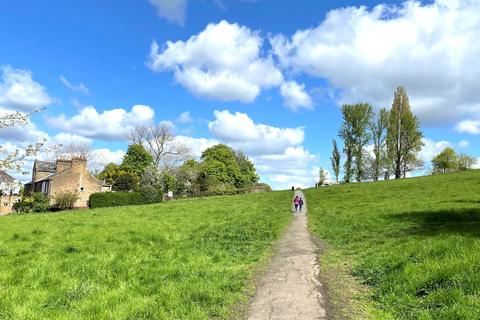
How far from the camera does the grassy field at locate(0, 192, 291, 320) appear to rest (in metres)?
8.35

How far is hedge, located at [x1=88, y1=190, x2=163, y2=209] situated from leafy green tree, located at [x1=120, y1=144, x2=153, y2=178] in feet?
129

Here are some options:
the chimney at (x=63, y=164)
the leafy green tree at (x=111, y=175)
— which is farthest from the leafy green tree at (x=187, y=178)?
the chimney at (x=63, y=164)

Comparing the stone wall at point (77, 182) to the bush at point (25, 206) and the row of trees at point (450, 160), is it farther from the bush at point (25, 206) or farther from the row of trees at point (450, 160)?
the row of trees at point (450, 160)

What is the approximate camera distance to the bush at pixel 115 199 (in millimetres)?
54062

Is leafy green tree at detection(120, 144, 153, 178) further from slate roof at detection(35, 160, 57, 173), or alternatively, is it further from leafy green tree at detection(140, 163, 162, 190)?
slate roof at detection(35, 160, 57, 173)

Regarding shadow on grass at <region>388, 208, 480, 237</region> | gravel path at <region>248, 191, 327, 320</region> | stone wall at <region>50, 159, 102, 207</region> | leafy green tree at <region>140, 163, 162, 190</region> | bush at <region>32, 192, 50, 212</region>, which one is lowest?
gravel path at <region>248, 191, 327, 320</region>

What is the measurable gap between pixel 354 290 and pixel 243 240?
8709mm

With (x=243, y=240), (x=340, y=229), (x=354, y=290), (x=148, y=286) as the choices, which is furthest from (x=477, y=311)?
(x=340, y=229)

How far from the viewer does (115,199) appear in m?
54.9

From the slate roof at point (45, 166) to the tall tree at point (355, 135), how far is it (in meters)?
54.4

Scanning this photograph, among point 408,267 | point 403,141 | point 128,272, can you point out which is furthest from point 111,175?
point 408,267

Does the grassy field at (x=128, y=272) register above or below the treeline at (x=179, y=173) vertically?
below

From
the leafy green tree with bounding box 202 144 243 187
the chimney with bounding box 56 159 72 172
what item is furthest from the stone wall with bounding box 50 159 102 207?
the leafy green tree with bounding box 202 144 243 187

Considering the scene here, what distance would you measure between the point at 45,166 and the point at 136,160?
22098mm
